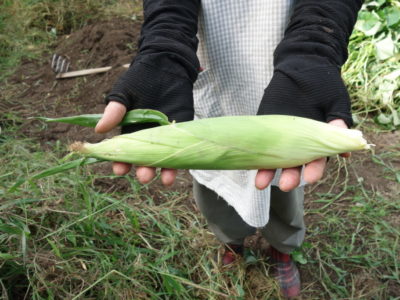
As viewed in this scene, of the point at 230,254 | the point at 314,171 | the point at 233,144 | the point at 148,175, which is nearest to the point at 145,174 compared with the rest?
the point at 148,175

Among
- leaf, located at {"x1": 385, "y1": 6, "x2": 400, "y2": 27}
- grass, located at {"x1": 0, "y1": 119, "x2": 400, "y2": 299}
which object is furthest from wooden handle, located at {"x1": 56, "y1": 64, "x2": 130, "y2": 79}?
leaf, located at {"x1": 385, "y1": 6, "x2": 400, "y2": 27}

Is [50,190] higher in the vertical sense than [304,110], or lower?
lower

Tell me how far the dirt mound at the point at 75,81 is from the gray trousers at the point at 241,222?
1619 mm

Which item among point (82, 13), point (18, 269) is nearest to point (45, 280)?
point (18, 269)

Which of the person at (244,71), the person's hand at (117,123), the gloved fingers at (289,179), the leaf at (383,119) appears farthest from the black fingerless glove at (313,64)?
the leaf at (383,119)

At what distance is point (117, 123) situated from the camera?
1.22 metres

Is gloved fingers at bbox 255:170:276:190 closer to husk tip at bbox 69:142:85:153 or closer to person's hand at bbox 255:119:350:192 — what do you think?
person's hand at bbox 255:119:350:192

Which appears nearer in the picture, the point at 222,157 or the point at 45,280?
the point at 222,157

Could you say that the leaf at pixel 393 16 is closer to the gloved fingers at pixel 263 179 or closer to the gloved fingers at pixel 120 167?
the gloved fingers at pixel 263 179

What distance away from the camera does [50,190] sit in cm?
189

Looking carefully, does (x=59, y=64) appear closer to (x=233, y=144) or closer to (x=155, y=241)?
(x=155, y=241)

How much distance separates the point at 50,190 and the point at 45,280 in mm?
588

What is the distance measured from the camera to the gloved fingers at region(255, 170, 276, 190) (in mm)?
1210

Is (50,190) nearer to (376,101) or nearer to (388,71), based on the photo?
(376,101)
